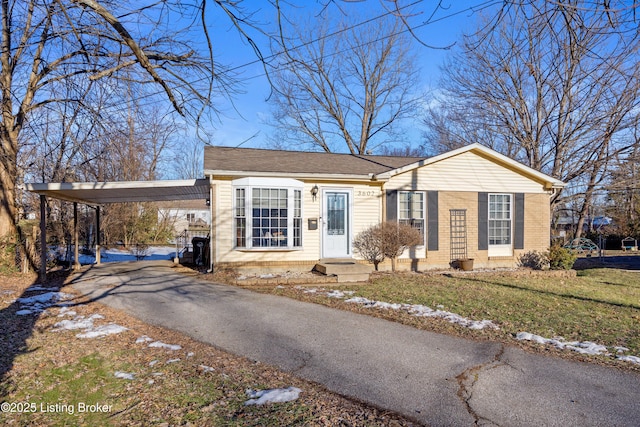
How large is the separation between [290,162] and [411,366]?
9.09m

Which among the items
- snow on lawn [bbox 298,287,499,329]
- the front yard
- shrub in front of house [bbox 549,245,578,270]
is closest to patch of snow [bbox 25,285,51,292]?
the front yard

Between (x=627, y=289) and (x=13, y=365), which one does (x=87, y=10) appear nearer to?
(x=13, y=365)

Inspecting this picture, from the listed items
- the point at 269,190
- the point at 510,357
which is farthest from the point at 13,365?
the point at 269,190

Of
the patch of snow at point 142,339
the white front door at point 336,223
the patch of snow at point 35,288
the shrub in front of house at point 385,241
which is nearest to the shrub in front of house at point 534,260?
the shrub in front of house at point 385,241

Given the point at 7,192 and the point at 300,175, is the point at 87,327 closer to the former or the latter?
the point at 300,175

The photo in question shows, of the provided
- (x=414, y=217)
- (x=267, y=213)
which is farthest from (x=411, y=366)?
(x=414, y=217)

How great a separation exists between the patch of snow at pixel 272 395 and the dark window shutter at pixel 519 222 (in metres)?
12.0

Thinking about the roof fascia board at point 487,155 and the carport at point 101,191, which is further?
the roof fascia board at point 487,155

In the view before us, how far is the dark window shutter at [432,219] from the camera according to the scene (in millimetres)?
12883

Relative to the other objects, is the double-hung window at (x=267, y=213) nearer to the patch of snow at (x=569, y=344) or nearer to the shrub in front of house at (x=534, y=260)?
the patch of snow at (x=569, y=344)

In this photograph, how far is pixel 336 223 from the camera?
12297mm

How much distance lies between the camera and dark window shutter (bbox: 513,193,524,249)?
13.8 m

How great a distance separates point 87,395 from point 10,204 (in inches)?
394

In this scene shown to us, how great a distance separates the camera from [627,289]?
1070 cm
